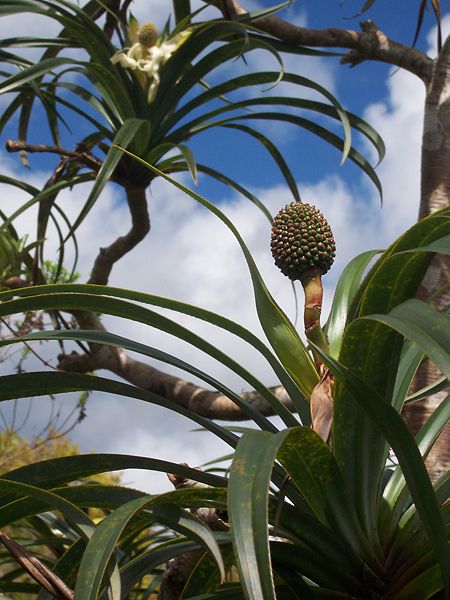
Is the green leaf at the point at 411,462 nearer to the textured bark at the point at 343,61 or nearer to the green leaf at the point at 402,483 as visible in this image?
the green leaf at the point at 402,483

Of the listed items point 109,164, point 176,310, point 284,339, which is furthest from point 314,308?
point 109,164

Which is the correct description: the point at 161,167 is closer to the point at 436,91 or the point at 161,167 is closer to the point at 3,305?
the point at 436,91

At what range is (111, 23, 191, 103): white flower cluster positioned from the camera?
7.31 ft

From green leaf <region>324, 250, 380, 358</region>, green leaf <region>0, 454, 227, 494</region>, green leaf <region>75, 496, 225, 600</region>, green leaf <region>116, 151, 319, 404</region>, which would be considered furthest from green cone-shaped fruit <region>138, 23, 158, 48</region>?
green leaf <region>75, 496, 225, 600</region>

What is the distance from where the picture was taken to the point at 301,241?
0.93m

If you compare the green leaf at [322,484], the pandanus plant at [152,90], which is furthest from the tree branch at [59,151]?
the green leaf at [322,484]

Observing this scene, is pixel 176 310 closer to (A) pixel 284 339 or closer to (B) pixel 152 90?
(A) pixel 284 339

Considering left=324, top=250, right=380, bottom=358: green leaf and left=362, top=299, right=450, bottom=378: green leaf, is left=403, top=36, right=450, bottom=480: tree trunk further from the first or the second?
left=362, top=299, right=450, bottom=378: green leaf

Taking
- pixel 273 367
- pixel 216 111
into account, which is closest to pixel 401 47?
pixel 216 111

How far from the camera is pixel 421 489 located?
0.73m

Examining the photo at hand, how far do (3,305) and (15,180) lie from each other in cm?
170

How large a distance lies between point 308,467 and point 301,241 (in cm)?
27

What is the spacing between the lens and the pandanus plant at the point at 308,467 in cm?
74

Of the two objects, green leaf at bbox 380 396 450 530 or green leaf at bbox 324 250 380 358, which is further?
green leaf at bbox 324 250 380 358
